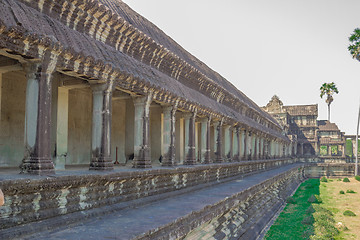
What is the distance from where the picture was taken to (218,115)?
1472 cm

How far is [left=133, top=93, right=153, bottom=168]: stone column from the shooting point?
351 inches

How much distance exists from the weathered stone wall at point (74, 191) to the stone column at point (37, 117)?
1.45ft

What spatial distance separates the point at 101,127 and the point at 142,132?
1860mm

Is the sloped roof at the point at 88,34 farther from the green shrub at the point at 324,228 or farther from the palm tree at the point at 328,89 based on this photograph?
the palm tree at the point at 328,89

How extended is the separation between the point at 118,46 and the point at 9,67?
2.52 metres

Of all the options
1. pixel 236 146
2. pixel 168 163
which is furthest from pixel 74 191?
pixel 236 146

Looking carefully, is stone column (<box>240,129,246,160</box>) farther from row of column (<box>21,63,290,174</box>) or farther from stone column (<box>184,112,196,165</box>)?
row of column (<box>21,63,290,174</box>)

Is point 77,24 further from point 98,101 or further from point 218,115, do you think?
point 218,115

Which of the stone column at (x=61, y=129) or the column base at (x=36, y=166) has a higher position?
the stone column at (x=61, y=129)

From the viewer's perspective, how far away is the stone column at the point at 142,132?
8.91m

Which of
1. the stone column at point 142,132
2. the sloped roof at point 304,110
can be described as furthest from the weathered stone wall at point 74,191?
the sloped roof at point 304,110

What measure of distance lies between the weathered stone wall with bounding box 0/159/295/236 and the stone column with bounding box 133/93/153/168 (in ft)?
1.72

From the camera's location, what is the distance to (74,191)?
19.4ft

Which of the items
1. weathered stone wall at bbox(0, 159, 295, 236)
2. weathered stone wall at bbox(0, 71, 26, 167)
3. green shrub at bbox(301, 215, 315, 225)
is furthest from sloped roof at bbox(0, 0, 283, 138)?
green shrub at bbox(301, 215, 315, 225)
